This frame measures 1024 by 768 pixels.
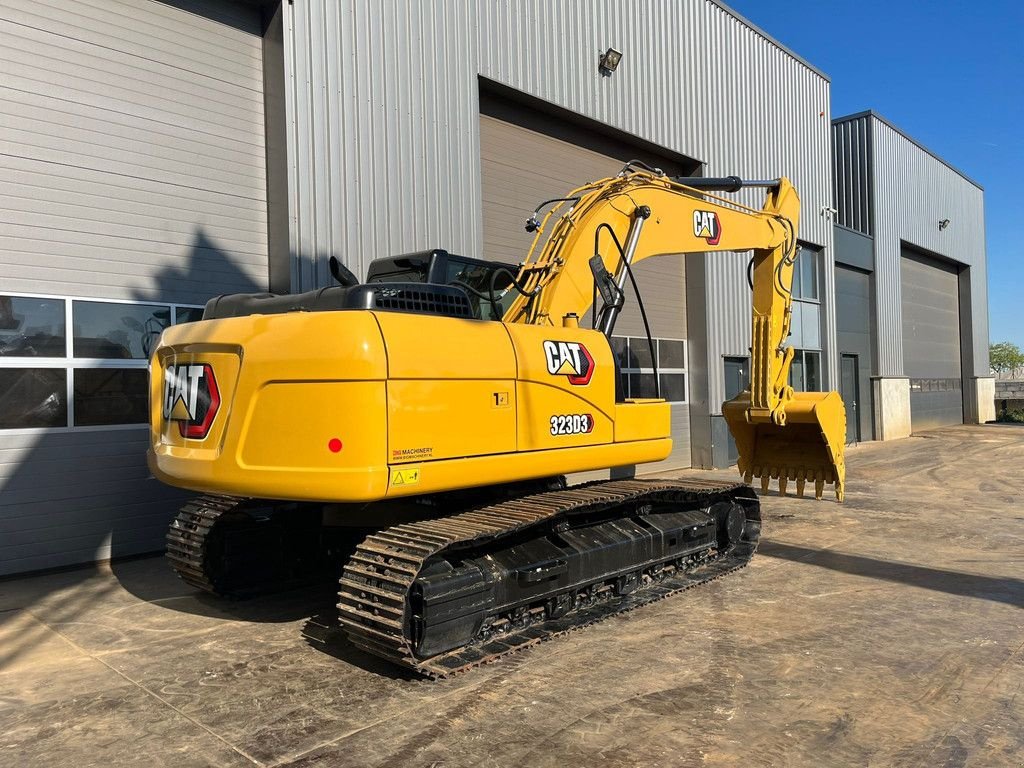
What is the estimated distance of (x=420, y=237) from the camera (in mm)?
10258

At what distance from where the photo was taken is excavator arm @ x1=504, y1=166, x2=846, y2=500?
6465 mm

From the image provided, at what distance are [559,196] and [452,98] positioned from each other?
9.19 feet

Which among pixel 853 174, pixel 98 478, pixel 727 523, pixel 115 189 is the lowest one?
pixel 727 523

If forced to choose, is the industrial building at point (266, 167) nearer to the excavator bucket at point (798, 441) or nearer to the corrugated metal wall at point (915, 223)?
the excavator bucket at point (798, 441)

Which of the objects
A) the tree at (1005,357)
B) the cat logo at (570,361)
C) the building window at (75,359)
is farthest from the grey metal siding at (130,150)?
the tree at (1005,357)

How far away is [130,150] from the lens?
830 centimetres

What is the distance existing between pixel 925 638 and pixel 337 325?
431cm

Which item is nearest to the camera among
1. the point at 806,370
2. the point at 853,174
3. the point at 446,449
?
the point at 446,449

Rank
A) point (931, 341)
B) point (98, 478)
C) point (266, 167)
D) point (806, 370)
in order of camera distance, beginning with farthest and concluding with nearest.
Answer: point (931, 341) < point (806, 370) < point (266, 167) < point (98, 478)

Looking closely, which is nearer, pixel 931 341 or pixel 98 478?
pixel 98 478

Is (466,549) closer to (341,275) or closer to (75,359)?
(341,275)

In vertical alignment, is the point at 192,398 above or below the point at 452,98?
below

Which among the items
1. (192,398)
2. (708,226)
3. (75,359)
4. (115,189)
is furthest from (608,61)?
(192,398)

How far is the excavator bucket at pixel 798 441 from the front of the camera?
9.16 metres
